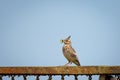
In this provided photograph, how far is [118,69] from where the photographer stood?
485 cm

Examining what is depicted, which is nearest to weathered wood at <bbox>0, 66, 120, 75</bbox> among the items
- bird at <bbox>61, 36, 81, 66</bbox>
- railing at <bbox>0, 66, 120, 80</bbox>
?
railing at <bbox>0, 66, 120, 80</bbox>

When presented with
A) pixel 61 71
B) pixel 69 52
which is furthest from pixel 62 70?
pixel 69 52

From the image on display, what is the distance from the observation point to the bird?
828 centimetres

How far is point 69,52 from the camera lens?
8.66m

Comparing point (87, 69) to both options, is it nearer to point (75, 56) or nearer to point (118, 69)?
point (118, 69)

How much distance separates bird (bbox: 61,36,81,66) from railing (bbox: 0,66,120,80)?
3.08 meters

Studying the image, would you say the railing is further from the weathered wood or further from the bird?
the bird

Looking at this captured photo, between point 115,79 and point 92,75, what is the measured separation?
0.41m

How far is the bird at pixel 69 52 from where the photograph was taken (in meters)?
8.28

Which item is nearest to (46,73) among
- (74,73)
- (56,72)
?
(56,72)

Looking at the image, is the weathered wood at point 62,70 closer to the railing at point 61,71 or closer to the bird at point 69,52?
the railing at point 61,71

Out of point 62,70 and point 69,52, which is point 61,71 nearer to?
point 62,70

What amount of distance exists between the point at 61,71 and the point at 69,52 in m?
3.88

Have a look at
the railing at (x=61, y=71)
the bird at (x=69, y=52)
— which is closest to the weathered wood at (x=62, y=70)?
the railing at (x=61, y=71)
